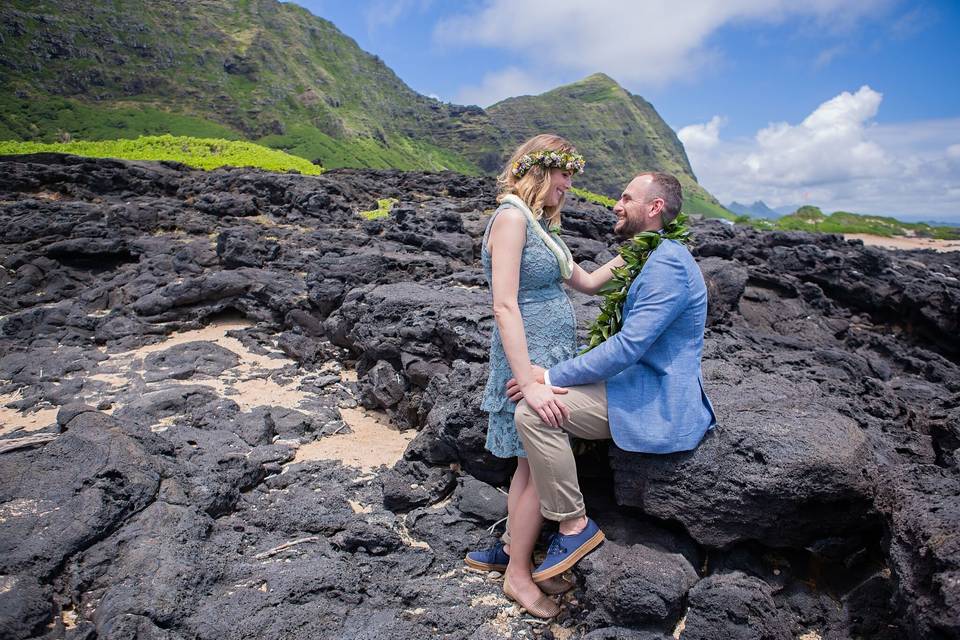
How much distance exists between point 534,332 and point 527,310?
0.15 meters

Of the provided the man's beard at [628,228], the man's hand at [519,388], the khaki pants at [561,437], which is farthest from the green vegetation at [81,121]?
the khaki pants at [561,437]

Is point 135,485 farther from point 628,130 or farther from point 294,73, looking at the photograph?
point 628,130

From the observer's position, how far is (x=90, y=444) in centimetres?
437

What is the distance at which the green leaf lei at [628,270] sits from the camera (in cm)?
325

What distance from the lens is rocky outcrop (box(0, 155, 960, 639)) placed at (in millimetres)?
3123

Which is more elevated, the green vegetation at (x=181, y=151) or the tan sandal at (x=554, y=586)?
the green vegetation at (x=181, y=151)

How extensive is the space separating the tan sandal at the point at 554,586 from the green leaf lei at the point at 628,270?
1.48 m

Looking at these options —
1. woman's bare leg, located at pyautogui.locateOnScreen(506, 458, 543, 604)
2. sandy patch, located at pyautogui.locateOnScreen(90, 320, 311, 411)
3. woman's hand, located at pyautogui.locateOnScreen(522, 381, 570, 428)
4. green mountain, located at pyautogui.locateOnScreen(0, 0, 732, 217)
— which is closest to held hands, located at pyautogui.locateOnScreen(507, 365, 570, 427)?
woman's hand, located at pyautogui.locateOnScreen(522, 381, 570, 428)

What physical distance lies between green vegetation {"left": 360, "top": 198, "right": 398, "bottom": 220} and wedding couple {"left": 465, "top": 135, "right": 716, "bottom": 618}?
1370 centimetres

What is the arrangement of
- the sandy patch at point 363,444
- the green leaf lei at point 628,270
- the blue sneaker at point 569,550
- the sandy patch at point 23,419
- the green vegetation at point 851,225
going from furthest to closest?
the green vegetation at point 851,225 < the sandy patch at point 23,419 < the sandy patch at point 363,444 < the blue sneaker at point 569,550 < the green leaf lei at point 628,270

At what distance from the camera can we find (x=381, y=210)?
19000mm

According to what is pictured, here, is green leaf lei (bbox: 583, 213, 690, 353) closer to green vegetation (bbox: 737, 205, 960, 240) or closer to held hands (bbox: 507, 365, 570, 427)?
held hands (bbox: 507, 365, 570, 427)

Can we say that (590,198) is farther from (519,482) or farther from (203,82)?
(203,82)

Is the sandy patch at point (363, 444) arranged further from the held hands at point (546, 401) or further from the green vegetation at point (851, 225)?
the green vegetation at point (851, 225)
